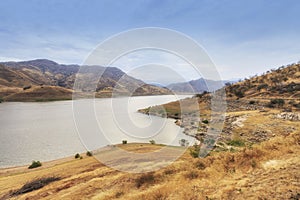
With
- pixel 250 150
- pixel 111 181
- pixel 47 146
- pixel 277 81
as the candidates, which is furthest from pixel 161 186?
pixel 277 81

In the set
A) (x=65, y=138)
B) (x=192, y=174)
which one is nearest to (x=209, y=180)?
(x=192, y=174)

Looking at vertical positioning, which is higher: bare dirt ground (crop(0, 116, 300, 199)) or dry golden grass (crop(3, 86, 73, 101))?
dry golden grass (crop(3, 86, 73, 101))

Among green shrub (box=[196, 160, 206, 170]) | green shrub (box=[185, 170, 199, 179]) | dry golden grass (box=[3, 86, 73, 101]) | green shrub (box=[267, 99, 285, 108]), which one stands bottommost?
green shrub (box=[185, 170, 199, 179])

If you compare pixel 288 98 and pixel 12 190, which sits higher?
pixel 288 98

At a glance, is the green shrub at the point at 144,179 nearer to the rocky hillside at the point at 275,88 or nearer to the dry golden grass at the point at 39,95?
the rocky hillside at the point at 275,88

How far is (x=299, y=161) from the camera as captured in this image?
34.5 feet

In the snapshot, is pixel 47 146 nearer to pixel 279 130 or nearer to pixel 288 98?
pixel 279 130

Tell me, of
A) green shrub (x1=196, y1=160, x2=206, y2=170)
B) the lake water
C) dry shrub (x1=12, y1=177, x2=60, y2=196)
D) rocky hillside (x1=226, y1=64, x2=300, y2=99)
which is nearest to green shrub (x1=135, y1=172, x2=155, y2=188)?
green shrub (x1=196, y1=160, x2=206, y2=170)

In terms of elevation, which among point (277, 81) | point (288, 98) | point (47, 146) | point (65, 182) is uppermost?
point (277, 81)

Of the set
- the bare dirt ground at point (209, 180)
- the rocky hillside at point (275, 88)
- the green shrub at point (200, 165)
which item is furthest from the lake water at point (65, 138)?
the rocky hillside at point (275, 88)

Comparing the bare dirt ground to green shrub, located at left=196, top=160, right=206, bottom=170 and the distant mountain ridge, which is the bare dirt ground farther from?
the distant mountain ridge

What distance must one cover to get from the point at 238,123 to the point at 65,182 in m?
36.1

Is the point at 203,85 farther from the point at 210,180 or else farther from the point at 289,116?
the point at 289,116

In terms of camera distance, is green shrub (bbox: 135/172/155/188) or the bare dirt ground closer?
the bare dirt ground
